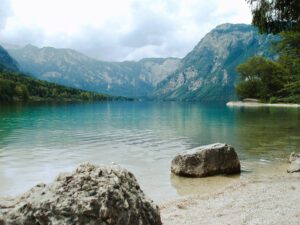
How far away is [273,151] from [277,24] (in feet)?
70.6

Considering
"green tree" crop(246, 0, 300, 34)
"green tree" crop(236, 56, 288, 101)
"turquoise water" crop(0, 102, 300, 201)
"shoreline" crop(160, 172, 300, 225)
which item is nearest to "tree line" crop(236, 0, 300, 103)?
"green tree" crop(246, 0, 300, 34)

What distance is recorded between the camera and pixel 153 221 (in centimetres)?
780

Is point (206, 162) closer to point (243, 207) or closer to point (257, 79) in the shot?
point (243, 207)

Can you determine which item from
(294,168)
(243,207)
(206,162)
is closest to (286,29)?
(243,207)

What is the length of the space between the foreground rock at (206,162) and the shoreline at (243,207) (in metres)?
4.47

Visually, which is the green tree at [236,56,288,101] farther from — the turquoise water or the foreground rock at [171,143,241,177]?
→ the foreground rock at [171,143,241,177]

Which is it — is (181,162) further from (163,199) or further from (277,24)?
(277,24)

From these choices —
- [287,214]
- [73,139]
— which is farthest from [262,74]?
[287,214]

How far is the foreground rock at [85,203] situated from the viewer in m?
6.89

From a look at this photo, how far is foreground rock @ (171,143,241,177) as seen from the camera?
23.2 m

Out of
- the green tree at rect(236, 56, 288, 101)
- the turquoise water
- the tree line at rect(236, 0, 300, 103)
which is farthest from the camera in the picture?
the green tree at rect(236, 56, 288, 101)

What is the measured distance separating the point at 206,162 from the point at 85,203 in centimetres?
1705

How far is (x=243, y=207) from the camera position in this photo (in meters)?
13.7

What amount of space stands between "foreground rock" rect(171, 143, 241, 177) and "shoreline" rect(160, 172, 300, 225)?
447 centimetres
